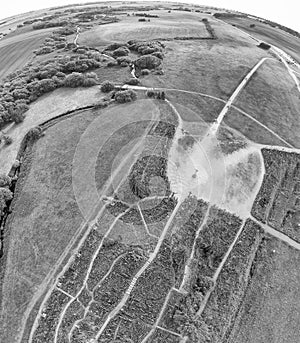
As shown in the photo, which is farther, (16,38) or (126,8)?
(126,8)

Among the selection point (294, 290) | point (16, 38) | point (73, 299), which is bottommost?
point (294, 290)

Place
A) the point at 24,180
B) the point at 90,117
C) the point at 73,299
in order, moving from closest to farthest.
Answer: the point at 73,299, the point at 24,180, the point at 90,117

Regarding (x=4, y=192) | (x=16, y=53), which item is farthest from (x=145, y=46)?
(x=4, y=192)

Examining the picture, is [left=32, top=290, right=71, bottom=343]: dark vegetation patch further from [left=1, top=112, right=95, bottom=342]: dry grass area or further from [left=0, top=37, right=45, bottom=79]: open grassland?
[left=0, top=37, right=45, bottom=79]: open grassland

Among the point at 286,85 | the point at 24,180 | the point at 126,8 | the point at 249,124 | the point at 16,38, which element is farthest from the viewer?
the point at 126,8

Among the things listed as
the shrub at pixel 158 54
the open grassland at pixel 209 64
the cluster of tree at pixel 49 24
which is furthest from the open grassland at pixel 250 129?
the cluster of tree at pixel 49 24

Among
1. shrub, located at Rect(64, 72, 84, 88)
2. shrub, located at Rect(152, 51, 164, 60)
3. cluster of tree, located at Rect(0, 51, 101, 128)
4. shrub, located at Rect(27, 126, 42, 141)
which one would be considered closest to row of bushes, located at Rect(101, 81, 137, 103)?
cluster of tree, located at Rect(0, 51, 101, 128)

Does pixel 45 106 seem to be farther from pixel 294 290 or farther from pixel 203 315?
pixel 294 290

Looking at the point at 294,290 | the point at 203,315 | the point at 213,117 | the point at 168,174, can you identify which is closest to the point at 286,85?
the point at 213,117
